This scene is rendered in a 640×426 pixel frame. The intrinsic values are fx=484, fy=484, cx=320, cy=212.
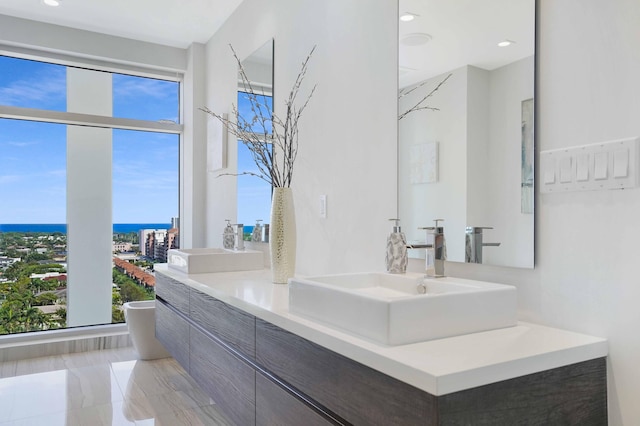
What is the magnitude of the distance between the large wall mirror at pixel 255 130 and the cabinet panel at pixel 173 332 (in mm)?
758

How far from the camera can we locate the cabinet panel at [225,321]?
5.61 feet

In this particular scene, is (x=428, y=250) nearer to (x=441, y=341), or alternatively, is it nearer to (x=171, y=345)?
(x=441, y=341)

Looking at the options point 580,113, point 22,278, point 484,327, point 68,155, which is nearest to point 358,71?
point 580,113

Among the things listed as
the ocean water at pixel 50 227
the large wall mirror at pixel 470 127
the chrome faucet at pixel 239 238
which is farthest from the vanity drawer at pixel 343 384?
the ocean water at pixel 50 227

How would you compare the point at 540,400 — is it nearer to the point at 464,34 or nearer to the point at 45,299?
the point at 464,34

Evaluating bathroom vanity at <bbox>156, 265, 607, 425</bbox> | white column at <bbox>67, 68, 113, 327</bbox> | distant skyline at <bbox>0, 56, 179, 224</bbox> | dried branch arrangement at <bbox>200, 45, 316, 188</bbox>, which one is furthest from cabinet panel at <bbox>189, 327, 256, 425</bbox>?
distant skyline at <bbox>0, 56, 179, 224</bbox>

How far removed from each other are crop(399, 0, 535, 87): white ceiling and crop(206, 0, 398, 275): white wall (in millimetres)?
120

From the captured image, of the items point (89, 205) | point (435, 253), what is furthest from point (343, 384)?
point (89, 205)

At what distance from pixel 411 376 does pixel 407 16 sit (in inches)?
54.3

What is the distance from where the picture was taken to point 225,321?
192 centimetres

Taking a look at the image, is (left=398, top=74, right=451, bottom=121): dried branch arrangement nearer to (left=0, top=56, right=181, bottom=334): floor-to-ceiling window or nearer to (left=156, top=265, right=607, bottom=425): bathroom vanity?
(left=156, top=265, right=607, bottom=425): bathroom vanity

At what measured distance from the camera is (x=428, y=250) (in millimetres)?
1598

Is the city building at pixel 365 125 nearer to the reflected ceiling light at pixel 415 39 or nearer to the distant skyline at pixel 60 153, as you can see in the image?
the reflected ceiling light at pixel 415 39

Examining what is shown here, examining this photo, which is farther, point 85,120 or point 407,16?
point 85,120
